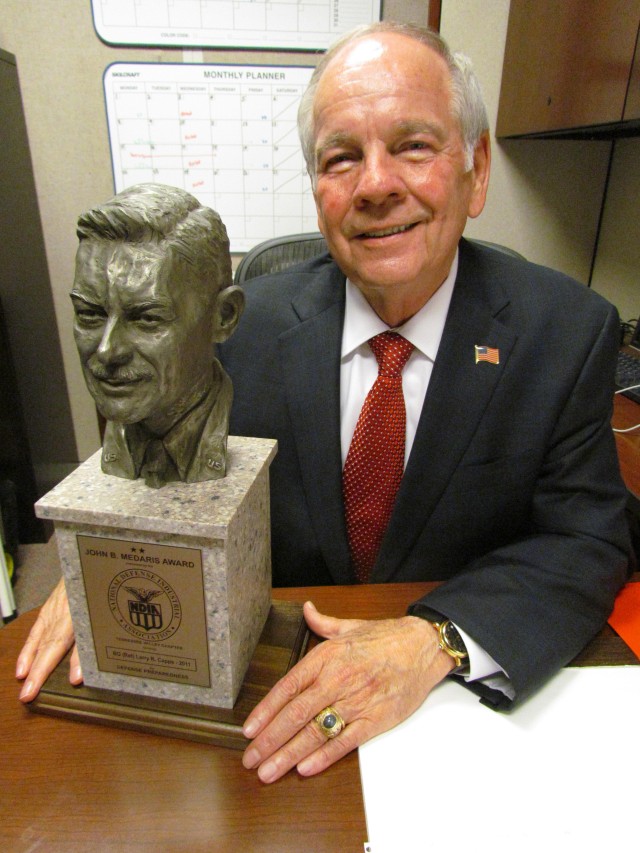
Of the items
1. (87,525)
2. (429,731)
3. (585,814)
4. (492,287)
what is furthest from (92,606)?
(492,287)

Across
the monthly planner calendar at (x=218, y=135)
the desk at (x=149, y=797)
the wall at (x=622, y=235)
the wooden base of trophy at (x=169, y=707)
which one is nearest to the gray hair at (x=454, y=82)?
the wooden base of trophy at (x=169, y=707)

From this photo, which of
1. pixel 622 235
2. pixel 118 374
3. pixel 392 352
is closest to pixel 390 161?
pixel 392 352

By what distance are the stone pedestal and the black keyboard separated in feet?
4.29

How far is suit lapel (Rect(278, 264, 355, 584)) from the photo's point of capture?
103 centimetres

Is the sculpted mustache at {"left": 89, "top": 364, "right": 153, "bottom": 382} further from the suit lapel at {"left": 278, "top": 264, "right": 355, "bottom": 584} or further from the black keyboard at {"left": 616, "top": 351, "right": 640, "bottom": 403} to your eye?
the black keyboard at {"left": 616, "top": 351, "right": 640, "bottom": 403}

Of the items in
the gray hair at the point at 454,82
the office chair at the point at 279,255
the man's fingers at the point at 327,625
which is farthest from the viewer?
the office chair at the point at 279,255

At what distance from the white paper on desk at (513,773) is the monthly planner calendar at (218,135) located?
184cm

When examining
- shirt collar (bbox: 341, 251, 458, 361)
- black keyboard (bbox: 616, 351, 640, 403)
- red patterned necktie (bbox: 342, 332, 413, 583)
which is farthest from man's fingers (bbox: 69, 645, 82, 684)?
black keyboard (bbox: 616, 351, 640, 403)

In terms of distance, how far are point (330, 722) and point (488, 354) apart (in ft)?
2.10

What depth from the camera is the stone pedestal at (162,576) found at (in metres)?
0.68

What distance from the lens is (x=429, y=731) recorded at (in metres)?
0.72

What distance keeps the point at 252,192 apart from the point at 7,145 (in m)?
0.82

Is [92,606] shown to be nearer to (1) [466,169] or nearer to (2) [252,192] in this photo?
(1) [466,169]

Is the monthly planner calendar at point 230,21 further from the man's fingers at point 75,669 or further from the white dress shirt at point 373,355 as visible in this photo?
the man's fingers at point 75,669
